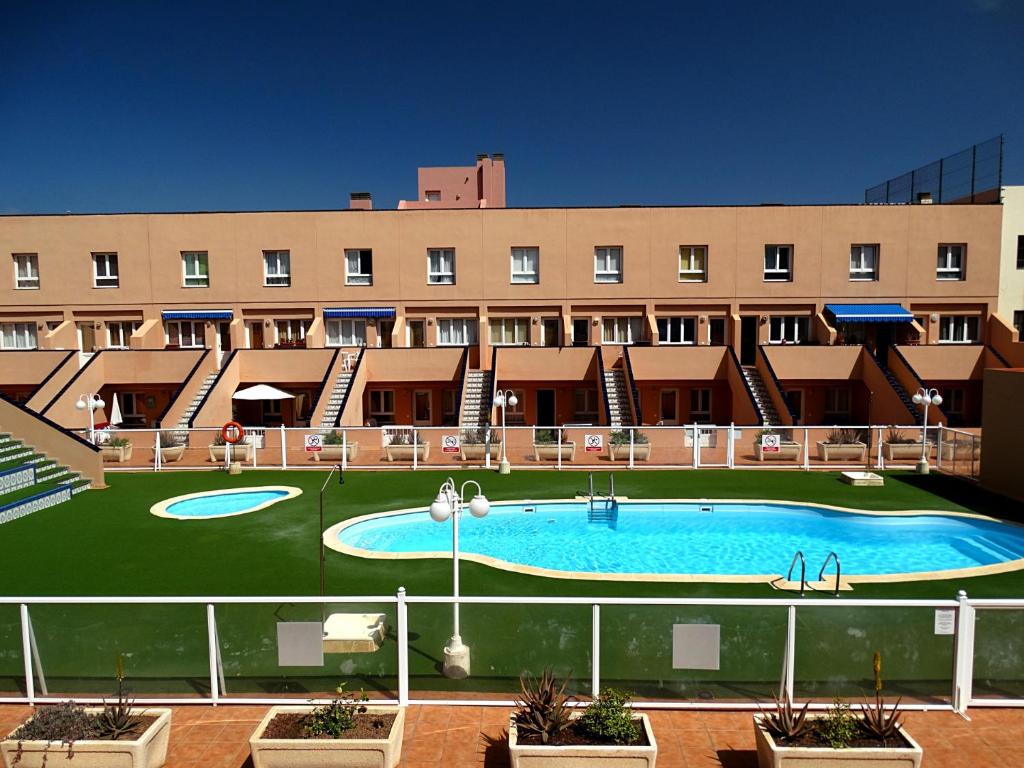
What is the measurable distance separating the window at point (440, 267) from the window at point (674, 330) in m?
9.83

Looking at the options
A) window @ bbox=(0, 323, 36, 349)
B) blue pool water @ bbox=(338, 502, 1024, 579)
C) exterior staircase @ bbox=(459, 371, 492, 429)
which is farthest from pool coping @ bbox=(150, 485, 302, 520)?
window @ bbox=(0, 323, 36, 349)

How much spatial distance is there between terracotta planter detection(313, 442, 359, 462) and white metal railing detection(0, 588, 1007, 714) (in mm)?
14309

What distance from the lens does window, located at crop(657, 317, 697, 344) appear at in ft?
105

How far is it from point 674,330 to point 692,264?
309 centimetres

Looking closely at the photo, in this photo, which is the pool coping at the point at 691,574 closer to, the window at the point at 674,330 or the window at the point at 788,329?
the window at the point at 788,329

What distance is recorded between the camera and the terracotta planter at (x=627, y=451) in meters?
21.5

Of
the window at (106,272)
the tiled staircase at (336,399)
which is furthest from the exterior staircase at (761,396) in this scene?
the window at (106,272)

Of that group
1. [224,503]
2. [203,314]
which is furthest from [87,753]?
[203,314]

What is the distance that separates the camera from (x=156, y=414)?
3180 centimetres

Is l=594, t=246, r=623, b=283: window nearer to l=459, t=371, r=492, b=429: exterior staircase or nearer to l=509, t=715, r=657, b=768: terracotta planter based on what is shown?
l=459, t=371, r=492, b=429: exterior staircase

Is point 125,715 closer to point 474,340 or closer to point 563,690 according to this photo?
point 563,690

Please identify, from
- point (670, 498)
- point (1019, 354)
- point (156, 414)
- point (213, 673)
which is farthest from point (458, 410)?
point (1019, 354)

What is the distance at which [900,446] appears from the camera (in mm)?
21141

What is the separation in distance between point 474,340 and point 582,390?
18.2 feet
